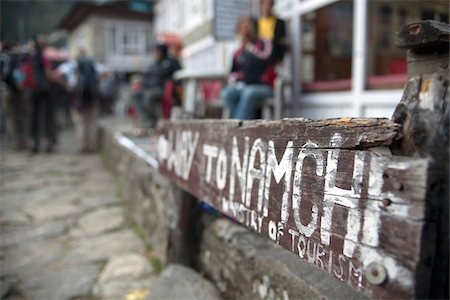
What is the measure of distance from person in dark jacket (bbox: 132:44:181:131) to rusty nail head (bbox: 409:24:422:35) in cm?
476

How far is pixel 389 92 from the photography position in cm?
299

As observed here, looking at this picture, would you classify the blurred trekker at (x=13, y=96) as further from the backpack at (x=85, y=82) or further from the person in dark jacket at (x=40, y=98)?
the backpack at (x=85, y=82)

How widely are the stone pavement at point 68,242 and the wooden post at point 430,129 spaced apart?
188cm

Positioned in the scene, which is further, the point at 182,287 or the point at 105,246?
the point at 105,246

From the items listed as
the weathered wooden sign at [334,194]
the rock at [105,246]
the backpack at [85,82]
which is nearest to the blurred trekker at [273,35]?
the rock at [105,246]

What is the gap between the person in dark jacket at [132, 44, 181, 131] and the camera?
548 centimetres

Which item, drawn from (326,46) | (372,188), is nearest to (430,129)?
(372,188)

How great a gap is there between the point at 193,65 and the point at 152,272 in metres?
6.36

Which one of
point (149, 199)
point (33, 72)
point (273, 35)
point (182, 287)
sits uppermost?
point (273, 35)

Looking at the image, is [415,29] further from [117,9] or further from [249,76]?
[117,9]

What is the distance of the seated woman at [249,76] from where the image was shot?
346cm

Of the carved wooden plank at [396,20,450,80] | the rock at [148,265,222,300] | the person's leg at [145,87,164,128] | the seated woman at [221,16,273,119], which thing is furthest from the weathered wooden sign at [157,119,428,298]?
the person's leg at [145,87,164,128]

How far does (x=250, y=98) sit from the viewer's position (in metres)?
3.45

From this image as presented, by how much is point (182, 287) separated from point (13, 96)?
21.2ft
